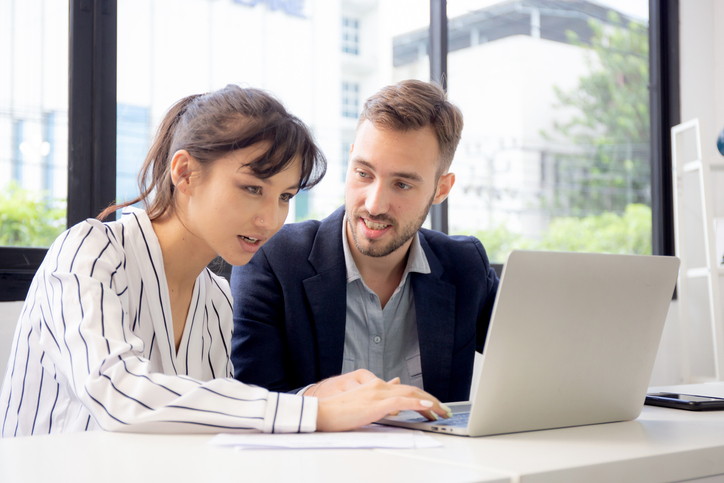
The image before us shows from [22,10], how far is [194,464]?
166 centimetres

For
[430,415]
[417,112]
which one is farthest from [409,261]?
[430,415]

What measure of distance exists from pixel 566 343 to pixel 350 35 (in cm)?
226

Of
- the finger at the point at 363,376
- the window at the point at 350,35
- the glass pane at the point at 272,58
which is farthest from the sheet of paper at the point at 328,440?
the window at the point at 350,35

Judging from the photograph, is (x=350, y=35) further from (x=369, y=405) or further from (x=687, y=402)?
(x=369, y=405)

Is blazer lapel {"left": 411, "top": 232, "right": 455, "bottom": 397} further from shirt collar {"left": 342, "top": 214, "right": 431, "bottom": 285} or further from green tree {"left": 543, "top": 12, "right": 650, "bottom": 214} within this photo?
green tree {"left": 543, "top": 12, "right": 650, "bottom": 214}

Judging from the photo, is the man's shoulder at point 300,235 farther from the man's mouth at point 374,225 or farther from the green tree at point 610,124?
the green tree at point 610,124

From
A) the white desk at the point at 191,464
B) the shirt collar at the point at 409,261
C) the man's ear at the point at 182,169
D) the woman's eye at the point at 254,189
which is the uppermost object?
the man's ear at the point at 182,169

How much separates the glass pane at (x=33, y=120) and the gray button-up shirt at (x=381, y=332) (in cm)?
91

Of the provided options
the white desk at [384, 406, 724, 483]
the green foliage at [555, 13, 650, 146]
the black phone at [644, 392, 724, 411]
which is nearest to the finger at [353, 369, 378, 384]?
the white desk at [384, 406, 724, 483]

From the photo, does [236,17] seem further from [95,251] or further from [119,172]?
[95,251]

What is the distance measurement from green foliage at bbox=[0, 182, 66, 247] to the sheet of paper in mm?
1294

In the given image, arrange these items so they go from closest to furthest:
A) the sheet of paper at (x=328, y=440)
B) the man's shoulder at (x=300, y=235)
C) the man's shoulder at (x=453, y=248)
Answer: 1. the sheet of paper at (x=328, y=440)
2. the man's shoulder at (x=300, y=235)
3. the man's shoulder at (x=453, y=248)

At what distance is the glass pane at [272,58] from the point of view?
1.94 m

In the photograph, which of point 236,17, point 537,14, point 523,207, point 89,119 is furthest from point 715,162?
point 89,119
